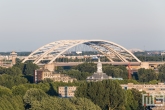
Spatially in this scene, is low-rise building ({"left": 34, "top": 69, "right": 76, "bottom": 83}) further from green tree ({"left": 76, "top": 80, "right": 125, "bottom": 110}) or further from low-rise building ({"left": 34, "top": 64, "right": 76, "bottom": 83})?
green tree ({"left": 76, "top": 80, "right": 125, "bottom": 110})

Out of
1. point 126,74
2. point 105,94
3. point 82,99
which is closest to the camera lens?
point 82,99

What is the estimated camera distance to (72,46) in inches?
5261

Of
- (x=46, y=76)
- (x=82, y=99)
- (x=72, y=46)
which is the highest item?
(x=72, y=46)

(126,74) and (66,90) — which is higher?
(126,74)

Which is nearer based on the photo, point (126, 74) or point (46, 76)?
point (46, 76)

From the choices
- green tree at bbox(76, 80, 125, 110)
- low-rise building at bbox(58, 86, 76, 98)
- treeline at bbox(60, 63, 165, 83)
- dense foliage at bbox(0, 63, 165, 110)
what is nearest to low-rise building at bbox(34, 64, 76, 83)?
treeline at bbox(60, 63, 165, 83)

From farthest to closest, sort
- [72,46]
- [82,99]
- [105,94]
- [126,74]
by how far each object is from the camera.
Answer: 1. [72,46]
2. [126,74]
3. [105,94]
4. [82,99]

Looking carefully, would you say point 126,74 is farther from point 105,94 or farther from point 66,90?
point 105,94

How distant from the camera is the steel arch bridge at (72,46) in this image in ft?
440

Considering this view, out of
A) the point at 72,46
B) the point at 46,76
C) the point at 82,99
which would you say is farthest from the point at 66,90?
the point at 72,46

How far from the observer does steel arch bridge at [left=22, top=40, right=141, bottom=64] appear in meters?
134

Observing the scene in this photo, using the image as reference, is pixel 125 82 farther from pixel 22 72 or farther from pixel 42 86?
pixel 22 72

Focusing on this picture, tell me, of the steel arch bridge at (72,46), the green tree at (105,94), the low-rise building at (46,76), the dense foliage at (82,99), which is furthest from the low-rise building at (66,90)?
the steel arch bridge at (72,46)

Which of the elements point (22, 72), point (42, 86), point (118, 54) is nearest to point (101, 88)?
point (42, 86)
